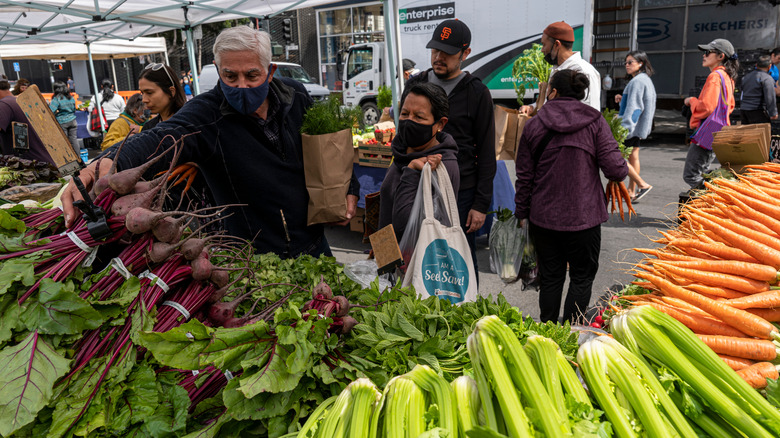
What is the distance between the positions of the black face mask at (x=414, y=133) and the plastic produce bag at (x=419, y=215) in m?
0.24

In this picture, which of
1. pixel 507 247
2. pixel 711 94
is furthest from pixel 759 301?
pixel 711 94

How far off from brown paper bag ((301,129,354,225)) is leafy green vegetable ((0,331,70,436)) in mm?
1526

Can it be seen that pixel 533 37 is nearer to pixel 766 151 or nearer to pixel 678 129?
pixel 678 129

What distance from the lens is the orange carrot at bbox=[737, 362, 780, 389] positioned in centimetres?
150

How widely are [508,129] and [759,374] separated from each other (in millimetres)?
3505

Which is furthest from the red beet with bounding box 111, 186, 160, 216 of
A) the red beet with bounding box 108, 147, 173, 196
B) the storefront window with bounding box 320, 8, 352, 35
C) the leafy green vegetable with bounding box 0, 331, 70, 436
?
Answer: the storefront window with bounding box 320, 8, 352, 35

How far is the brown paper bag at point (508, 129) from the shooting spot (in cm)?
476

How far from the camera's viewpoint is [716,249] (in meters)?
2.00

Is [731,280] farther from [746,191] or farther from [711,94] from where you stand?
[711,94]

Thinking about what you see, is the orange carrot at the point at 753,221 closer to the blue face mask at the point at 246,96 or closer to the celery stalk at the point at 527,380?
the celery stalk at the point at 527,380

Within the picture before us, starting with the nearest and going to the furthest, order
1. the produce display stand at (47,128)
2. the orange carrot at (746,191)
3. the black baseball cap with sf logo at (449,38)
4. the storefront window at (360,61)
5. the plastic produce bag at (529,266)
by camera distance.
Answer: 1. the orange carrot at (746,191)
2. the produce display stand at (47,128)
3. the black baseball cap with sf logo at (449,38)
4. the plastic produce bag at (529,266)
5. the storefront window at (360,61)

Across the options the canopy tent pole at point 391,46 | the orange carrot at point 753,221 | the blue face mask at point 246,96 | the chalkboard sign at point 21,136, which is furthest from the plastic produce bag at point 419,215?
the chalkboard sign at point 21,136

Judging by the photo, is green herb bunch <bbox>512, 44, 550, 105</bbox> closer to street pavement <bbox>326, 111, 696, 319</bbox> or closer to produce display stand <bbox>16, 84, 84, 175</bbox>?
street pavement <bbox>326, 111, 696, 319</bbox>

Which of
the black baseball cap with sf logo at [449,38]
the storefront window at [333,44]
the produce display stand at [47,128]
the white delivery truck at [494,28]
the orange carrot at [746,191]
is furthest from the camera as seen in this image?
the storefront window at [333,44]
